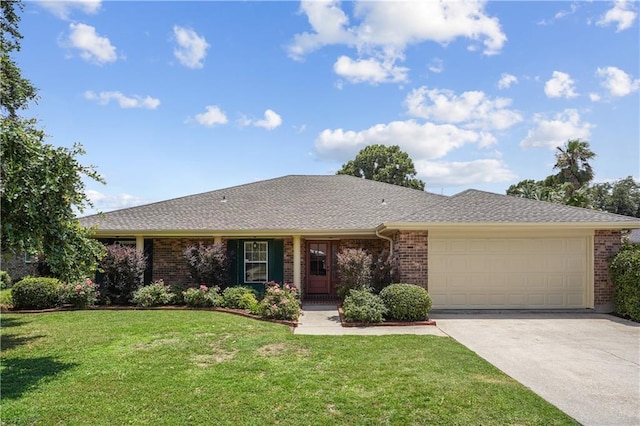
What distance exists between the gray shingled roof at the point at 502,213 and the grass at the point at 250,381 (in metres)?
4.24

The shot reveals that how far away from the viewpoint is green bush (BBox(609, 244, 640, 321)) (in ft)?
33.1

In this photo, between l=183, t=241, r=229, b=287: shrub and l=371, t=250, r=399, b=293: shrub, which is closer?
l=371, t=250, r=399, b=293: shrub

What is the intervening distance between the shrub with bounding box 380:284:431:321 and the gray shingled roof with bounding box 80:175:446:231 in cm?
357

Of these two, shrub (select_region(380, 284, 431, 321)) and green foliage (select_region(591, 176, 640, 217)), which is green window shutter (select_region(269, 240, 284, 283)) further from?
green foliage (select_region(591, 176, 640, 217))

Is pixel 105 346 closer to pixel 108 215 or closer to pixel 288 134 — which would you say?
pixel 108 215

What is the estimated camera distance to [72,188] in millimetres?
6438

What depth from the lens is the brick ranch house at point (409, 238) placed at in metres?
11.3

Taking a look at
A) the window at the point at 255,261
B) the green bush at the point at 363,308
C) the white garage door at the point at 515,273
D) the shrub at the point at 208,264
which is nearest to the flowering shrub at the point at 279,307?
the green bush at the point at 363,308

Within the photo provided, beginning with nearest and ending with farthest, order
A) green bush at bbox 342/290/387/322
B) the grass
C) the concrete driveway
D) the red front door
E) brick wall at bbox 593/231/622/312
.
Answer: the grass → the concrete driveway → green bush at bbox 342/290/387/322 → brick wall at bbox 593/231/622/312 → the red front door

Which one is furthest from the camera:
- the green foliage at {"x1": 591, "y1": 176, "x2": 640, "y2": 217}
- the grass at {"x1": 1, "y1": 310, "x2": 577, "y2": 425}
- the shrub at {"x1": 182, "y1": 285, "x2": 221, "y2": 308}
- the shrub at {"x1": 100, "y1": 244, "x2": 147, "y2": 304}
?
the green foliage at {"x1": 591, "y1": 176, "x2": 640, "y2": 217}

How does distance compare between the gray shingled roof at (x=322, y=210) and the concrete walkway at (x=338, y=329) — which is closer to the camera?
the concrete walkway at (x=338, y=329)

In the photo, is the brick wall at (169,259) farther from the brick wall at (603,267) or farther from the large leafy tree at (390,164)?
the large leafy tree at (390,164)

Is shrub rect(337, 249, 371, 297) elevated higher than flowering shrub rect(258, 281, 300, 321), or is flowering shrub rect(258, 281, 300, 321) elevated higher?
shrub rect(337, 249, 371, 297)

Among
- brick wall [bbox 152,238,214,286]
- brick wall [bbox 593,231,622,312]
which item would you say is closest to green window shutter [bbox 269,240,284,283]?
brick wall [bbox 152,238,214,286]
